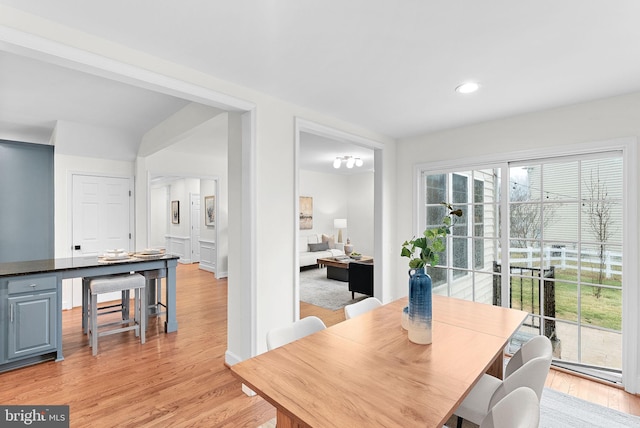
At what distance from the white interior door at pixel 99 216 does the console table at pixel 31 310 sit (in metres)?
1.62

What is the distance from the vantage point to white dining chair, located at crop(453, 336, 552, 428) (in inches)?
51.6

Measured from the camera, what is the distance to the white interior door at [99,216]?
14.9ft

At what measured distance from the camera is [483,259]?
11.1ft

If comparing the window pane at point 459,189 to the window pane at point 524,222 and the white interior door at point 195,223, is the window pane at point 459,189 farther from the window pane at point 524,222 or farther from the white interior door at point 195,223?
the white interior door at point 195,223

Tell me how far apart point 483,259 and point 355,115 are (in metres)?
2.09

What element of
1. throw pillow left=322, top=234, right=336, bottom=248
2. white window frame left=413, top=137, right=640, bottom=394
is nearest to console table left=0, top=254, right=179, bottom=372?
white window frame left=413, top=137, right=640, bottom=394

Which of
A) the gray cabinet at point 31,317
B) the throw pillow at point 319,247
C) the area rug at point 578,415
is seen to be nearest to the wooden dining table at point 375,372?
the area rug at point 578,415

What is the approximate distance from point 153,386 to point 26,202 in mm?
4015

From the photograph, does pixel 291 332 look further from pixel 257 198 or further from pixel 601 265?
pixel 601 265

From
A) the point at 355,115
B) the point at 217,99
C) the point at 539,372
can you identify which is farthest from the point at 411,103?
the point at 539,372

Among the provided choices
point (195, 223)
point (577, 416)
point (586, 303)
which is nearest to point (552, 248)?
point (586, 303)

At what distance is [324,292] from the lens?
549cm

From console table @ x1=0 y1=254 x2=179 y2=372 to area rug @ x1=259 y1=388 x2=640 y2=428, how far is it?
2303 millimetres

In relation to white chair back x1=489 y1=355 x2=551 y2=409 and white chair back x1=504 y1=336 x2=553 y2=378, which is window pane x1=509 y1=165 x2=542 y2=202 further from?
white chair back x1=489 y1=355 x2=551 y2=409
